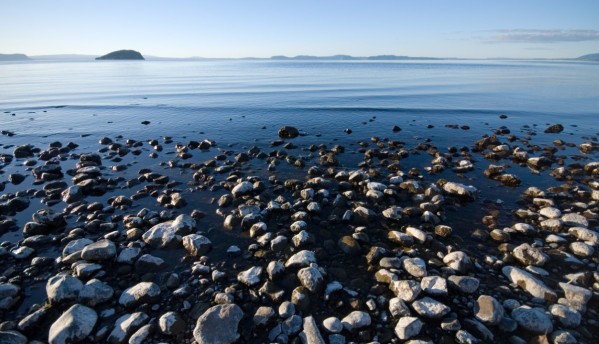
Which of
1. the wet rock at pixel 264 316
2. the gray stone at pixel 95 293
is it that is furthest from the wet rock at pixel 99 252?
the wet rock at pixel 264 316

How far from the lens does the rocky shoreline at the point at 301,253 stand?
6348mm

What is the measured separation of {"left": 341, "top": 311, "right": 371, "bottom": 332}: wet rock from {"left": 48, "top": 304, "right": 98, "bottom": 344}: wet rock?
5.34 metres

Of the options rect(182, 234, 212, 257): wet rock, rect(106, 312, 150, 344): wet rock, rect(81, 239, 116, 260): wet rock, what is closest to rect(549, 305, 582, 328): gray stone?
rect(182, 234, 212, 257): wet rock

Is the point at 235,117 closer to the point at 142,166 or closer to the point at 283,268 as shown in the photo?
the point at 142,166

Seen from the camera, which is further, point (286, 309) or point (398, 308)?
point (286, 309)

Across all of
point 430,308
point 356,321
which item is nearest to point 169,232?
point 356,321

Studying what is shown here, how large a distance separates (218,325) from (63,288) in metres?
4.02

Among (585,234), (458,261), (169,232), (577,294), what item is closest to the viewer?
(577,294)

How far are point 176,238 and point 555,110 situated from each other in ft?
127

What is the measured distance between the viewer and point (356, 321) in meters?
6.37

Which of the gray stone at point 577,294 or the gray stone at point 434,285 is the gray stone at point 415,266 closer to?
the gray stone at point 434,285

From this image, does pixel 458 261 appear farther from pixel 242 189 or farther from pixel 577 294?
pixel 242 189

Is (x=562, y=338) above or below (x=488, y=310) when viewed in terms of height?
below

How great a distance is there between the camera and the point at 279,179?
14.4m
